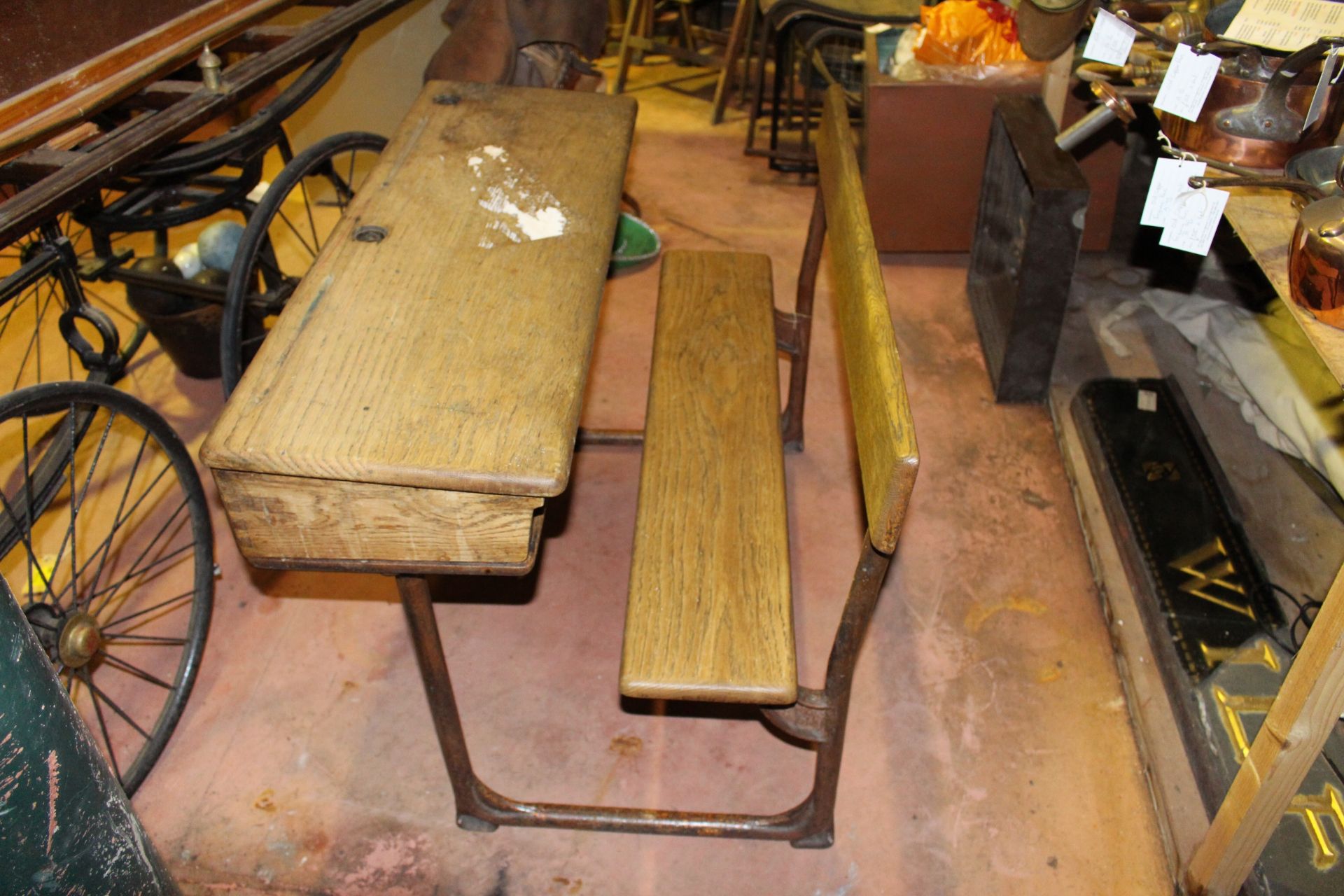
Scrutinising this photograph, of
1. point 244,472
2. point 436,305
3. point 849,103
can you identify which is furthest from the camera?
point 849,103

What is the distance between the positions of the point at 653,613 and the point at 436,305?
0.56m

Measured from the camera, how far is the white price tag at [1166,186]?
1592 mm

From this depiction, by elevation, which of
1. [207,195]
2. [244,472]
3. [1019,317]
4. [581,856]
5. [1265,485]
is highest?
[244,472]

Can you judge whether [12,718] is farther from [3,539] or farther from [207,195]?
[207,195]

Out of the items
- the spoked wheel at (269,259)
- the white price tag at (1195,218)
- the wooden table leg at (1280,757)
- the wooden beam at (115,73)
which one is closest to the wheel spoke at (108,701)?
the spoked wheel at (269,259)

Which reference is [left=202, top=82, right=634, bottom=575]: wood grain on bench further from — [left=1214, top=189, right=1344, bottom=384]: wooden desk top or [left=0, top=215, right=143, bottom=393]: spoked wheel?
[left=1214, top=189, right=1344, bottom=384]: wooden desk top

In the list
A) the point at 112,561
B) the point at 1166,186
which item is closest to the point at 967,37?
the point at 1166,186

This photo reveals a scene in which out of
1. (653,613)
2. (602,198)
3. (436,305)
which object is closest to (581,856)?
(653,613)

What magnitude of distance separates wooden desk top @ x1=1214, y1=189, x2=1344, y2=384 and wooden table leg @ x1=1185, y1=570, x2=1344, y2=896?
0.30 metres

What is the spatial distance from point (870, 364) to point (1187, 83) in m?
0.83

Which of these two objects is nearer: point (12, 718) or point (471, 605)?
point (12, 718)

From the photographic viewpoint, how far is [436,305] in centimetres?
151

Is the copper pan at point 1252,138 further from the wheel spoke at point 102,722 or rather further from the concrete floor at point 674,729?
the wheel spoke at point 102,722

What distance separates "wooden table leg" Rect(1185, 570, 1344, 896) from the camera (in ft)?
4.31
